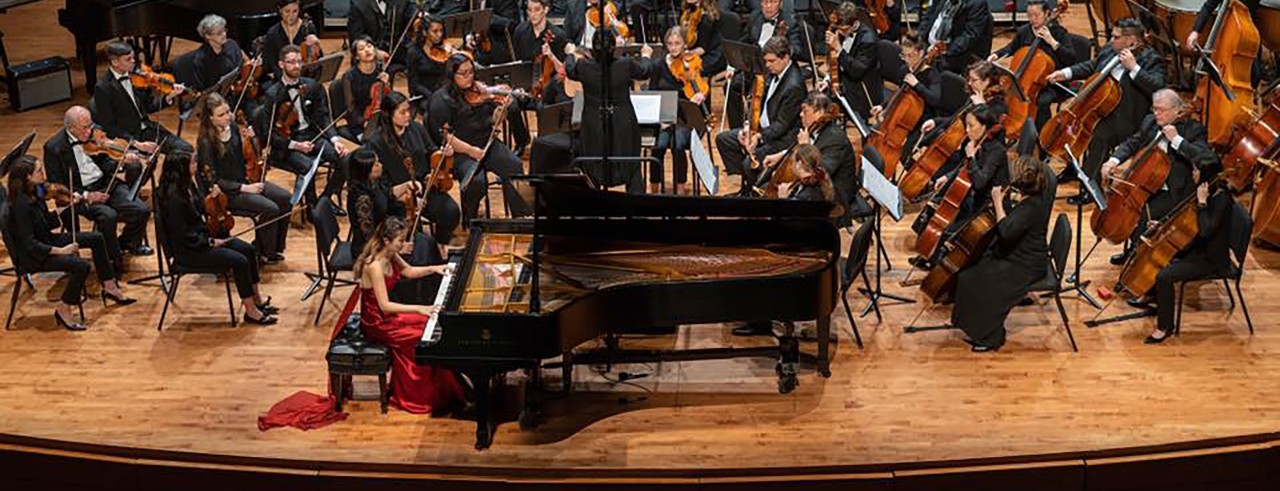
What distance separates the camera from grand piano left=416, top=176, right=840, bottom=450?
25.1 ft

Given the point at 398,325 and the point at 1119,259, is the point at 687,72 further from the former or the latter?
the point at 398,325

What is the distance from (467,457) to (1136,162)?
4376mm

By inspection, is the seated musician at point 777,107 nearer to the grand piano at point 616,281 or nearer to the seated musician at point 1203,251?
the grand piano at point 616,281

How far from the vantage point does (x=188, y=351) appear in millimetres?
9273

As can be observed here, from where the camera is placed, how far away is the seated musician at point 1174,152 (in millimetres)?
9375

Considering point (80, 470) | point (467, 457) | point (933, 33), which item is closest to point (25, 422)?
point (80, 470)

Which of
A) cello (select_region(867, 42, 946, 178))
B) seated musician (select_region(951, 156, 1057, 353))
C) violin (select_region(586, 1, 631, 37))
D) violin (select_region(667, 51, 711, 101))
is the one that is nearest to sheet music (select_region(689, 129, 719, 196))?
seated musician (select_region(951, 156, 1057, 353))

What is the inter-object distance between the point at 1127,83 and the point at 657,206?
12.9 feet

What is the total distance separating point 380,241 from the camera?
8.38 metres

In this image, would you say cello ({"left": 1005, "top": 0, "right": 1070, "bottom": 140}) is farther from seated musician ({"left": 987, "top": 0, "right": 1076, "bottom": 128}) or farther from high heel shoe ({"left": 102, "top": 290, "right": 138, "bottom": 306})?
high heel shoe ({"left": 102, "top": 290, "right": 138, "bottom": 306})

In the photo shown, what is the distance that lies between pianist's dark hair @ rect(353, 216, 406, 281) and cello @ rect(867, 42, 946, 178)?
3.90m

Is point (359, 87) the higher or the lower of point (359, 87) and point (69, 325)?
the higher

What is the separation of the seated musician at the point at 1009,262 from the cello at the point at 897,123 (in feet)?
6.57

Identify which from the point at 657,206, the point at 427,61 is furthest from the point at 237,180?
the point at 657,206
